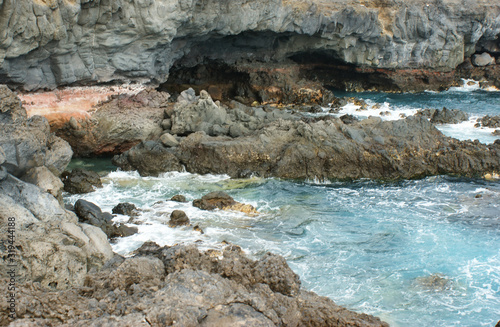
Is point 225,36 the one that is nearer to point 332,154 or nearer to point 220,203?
point 332,154

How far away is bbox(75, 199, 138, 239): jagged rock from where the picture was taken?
12.8 meters

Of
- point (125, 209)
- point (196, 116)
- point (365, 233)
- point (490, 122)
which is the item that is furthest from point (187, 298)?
point (490, 122)

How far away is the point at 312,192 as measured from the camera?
1716cm

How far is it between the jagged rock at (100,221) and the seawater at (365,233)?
314 millimetres

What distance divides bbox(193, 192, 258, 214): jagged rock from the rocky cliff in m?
8.46

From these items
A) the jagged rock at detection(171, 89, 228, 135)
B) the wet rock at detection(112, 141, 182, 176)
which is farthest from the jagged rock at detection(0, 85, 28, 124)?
the jagged rock at detection(171, 89, 228, 135)

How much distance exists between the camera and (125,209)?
14625 millimetres

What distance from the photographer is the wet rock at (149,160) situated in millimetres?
18391

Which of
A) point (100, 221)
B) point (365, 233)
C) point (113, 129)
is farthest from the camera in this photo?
point (113, 129)

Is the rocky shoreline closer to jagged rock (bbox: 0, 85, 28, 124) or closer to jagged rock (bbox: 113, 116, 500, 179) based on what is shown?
jagged rock (bbox: 0, 85, 28, 124)

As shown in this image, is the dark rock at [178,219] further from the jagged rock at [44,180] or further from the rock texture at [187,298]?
the rock texture at [187,298]

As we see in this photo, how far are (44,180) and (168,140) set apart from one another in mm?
7485

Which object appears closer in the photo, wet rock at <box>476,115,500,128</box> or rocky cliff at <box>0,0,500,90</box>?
rocky cliff at <box>0,0,500,90</box>

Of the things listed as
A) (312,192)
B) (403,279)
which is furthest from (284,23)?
(403,279)
